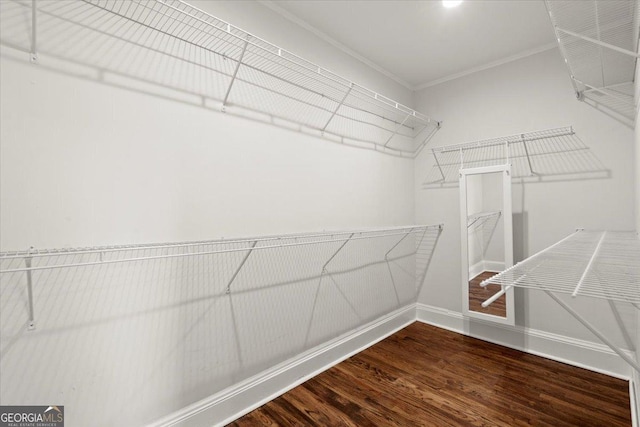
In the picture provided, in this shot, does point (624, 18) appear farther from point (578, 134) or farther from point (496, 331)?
point (496, 331)

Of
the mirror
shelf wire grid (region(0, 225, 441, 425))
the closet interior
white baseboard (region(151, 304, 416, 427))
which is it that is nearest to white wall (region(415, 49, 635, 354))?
the closet interior

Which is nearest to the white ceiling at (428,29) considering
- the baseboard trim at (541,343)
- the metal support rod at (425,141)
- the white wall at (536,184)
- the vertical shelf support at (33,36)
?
the white wall at (536,184)

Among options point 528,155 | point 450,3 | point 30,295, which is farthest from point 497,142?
point 30,295

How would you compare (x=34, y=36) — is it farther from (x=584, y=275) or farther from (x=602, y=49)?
(x=602, y=49)

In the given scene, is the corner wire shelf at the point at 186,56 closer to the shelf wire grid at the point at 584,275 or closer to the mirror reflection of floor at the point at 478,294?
the shelf wire grid at the point at 584,275

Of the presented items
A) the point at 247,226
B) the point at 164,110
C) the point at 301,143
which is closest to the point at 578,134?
the point at 301,143

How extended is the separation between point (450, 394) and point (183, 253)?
1.76 m

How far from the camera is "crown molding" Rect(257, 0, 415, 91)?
5.97ft

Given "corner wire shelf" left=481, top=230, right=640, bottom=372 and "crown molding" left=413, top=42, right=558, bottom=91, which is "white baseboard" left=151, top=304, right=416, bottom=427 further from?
"crown molding" left=413, top=42, right=558, bottom=91

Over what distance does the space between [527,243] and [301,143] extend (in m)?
1.99

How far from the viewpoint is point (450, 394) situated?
1.79 m

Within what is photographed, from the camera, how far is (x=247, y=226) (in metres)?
1.68

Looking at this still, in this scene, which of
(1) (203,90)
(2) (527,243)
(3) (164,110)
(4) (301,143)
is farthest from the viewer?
(2) (527,243)

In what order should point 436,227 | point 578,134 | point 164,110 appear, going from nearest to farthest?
point 164,110 → point 578,134 → point 436,227
